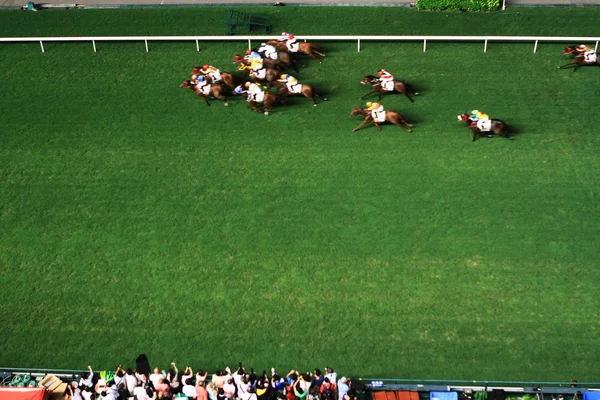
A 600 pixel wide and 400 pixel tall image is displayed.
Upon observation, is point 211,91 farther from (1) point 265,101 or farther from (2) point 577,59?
(2) point 577,59

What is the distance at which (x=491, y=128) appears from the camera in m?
16.0

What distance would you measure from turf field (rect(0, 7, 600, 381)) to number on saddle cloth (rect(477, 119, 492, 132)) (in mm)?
368

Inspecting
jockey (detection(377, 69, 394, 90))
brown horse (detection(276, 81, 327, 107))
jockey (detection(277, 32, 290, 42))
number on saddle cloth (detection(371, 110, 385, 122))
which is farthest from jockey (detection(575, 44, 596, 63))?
jockey (detection(277, 32, 290, 42))

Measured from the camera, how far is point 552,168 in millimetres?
15516

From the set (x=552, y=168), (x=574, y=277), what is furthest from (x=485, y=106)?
(x=574, y=277)

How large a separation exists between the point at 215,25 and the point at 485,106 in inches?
284

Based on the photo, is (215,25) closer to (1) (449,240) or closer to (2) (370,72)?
(2) (370,72)

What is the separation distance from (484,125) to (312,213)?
13.5 feet

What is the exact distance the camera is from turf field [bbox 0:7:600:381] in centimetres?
1286

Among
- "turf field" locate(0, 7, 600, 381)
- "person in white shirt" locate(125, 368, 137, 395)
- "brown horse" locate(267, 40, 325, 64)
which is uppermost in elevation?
"brown horse" locate(267, 40, 325, 64)

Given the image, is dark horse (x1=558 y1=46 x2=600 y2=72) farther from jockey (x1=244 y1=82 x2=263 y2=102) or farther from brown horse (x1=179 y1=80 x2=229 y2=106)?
brown horse (x1=179 y1=80 x2=229 y2=106)

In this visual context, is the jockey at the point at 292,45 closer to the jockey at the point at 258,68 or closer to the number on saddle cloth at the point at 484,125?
the jockey at the point at 258,68

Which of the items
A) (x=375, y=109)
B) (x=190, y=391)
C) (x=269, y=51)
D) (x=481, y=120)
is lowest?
(x=190, y=391)

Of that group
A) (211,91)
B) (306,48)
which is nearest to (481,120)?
(306,48)
